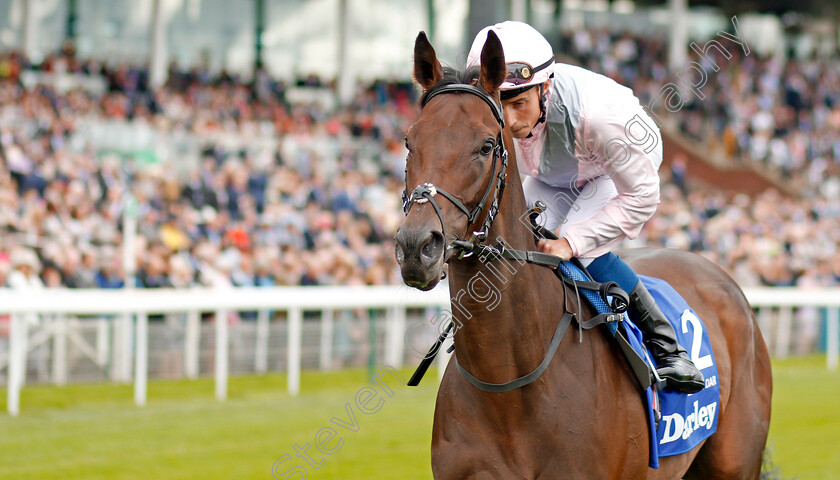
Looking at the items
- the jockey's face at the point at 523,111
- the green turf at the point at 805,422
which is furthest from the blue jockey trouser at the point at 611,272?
the green turf at the point at 805,422

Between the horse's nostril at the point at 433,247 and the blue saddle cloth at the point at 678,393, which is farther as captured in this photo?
the blue saddle cloth at the point at 678,393

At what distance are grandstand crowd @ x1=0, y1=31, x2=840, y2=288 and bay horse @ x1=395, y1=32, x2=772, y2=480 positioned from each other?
5.67 metres

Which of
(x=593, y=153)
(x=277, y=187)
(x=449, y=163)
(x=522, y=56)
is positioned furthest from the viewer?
(x=277, y=187)

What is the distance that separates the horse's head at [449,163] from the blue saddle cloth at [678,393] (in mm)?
696

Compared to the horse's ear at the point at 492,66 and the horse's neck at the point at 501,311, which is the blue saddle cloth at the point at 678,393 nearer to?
the horse's neck at the point at 501,311

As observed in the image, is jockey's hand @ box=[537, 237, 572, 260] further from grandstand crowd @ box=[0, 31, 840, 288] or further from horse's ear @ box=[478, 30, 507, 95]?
grandstand crowd @ box=[0, 31, 840, 288]

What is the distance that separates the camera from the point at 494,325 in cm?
263

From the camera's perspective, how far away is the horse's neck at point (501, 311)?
8.39 feet

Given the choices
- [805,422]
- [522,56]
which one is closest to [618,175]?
[522,56]

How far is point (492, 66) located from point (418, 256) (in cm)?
66

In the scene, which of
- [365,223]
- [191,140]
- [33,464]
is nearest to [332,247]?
[365,223]

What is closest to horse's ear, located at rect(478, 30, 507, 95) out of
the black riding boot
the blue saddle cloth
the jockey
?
the jockey

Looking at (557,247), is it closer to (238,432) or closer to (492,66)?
(492,66)

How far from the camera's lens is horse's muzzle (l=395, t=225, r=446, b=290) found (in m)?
2.16
